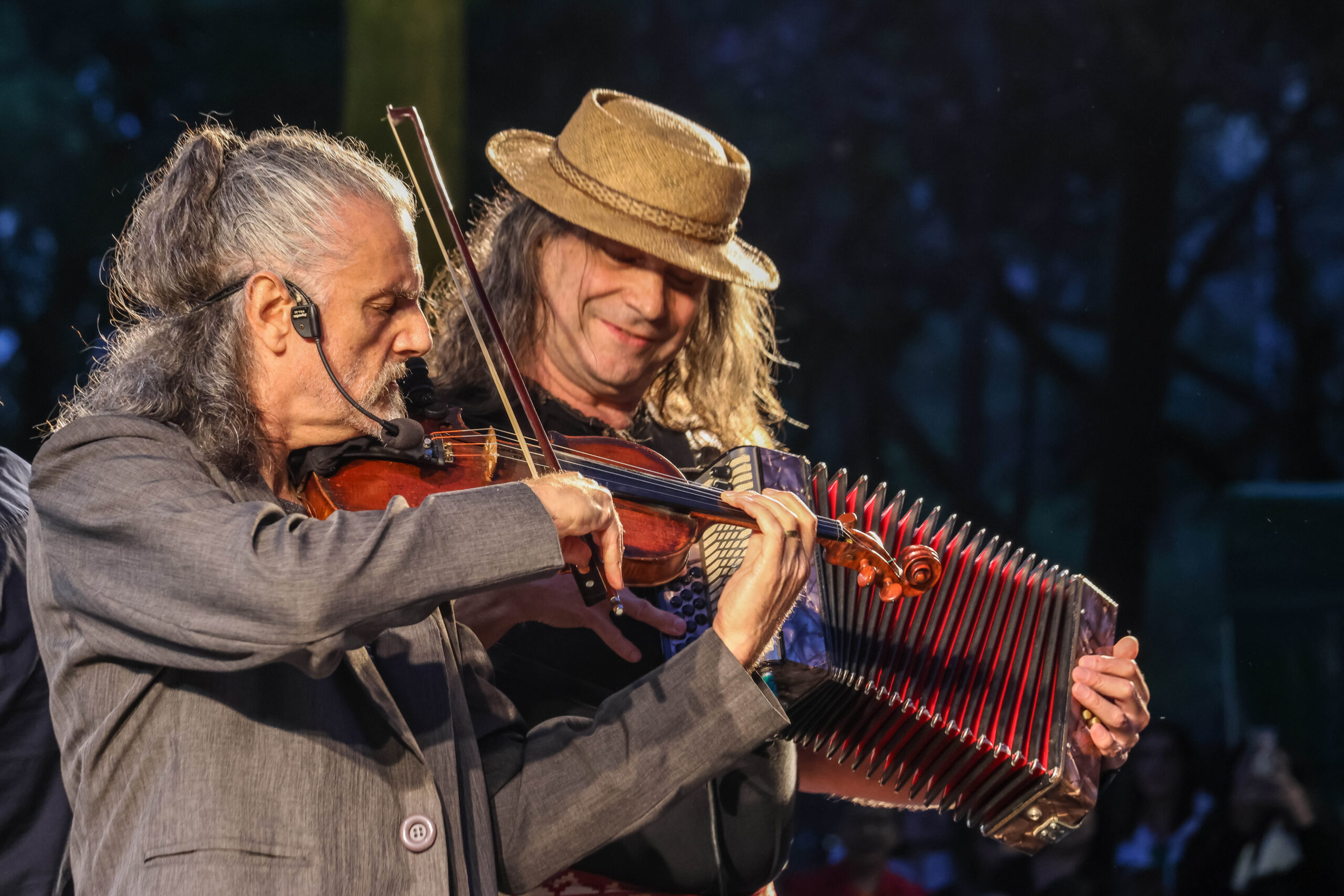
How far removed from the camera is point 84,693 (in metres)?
1.41

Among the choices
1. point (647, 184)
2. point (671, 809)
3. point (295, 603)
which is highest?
point (647, 184)

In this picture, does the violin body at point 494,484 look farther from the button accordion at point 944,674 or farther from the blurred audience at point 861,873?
the blurred audience at point 861,873

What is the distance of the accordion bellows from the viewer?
6.89 ft

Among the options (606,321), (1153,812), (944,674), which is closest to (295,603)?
(944,674)

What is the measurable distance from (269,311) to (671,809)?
3.35 ft

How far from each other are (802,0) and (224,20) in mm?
2910

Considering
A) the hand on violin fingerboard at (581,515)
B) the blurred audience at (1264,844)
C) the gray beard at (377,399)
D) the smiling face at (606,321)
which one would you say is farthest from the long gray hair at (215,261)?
the blurred audience at (1264,844)

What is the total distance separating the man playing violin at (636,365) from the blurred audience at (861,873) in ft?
7.91

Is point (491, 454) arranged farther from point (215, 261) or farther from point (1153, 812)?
point (1153, 812)

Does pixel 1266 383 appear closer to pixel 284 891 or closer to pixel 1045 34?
pixel 1045 34

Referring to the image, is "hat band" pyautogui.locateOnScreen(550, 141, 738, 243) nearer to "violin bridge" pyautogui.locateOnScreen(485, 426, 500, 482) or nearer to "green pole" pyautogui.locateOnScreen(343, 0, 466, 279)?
"violin bridge" pyautogui.locateOnScreen(485, 426, 500, 482)

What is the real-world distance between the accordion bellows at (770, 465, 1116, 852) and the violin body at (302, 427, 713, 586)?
0.30 meters

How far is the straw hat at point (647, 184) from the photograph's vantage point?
2484 mm

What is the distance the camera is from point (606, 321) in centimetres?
252
